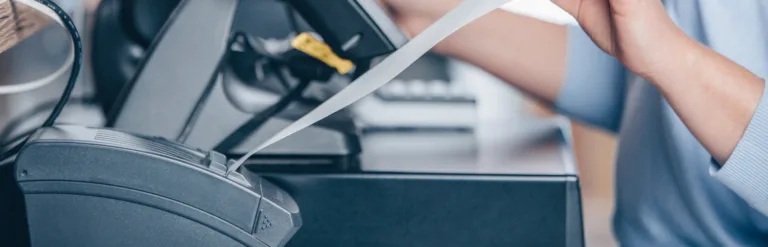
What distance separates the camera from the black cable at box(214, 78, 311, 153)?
640 millimetres

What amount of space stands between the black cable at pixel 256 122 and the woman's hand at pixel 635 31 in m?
0.27

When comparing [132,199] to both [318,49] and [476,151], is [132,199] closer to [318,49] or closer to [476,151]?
[318,49]

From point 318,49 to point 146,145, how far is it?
196 mm

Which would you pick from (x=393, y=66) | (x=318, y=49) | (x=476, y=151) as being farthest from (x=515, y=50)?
(x=393, y=66)

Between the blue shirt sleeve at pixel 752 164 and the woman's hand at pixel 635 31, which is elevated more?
the woman's hand at pixel 635 31

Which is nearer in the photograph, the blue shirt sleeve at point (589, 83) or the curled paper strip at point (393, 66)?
the curled paper strip at point (393, 66)

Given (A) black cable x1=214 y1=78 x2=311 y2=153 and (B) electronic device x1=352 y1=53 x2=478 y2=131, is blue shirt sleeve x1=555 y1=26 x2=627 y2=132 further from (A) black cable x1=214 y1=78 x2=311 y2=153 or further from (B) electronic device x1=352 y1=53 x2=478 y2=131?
(A) black cable x1=214 y1=78 x2=311 y2=153

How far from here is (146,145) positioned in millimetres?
438

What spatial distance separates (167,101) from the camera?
57 cm

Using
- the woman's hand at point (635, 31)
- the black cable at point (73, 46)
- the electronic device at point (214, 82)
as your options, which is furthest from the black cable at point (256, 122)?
the woman's hand at point (635, 31)

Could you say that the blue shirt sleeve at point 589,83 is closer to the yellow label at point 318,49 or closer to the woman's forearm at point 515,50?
the woman's forearm at point 515,50

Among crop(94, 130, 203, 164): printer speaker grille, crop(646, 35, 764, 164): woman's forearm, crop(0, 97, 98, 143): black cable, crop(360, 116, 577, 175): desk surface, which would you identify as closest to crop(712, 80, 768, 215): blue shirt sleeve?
crop(646, 35, 764, 164): woman's forearm

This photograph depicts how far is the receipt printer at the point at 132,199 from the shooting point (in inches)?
16.3

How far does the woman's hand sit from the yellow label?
0.18 metres
